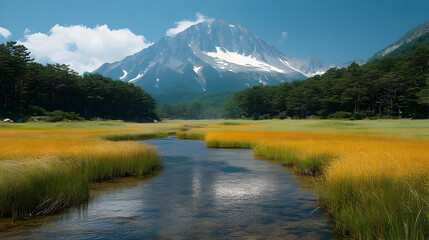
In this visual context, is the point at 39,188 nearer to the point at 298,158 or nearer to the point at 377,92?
the point at 298,158

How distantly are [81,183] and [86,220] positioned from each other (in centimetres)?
291

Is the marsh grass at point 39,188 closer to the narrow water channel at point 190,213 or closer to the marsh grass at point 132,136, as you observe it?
the narrow water channel at point 190,213

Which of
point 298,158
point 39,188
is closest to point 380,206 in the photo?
point 39,188

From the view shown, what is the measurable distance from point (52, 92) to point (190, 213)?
109 m

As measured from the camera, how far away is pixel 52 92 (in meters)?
103

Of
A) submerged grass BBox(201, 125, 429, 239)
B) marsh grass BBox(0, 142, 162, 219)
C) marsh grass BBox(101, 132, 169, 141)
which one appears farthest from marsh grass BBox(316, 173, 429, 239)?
marsh grass BBox(101, 132, 169, 141)

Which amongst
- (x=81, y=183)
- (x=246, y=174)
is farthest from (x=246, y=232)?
(x=246, y=174)

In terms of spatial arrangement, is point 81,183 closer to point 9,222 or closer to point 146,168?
point 9,222

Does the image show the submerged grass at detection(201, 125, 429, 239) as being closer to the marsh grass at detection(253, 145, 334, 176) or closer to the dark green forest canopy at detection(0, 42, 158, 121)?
the marsh grass at detection(253, 145, 334, 176)

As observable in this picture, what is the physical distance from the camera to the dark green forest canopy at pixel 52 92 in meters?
80.1

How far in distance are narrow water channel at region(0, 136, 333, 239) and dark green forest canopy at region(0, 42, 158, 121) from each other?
7541cm

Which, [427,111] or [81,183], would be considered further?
[427,111]

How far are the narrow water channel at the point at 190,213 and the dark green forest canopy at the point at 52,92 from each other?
75411 millimetres

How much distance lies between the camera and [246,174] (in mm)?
19172
